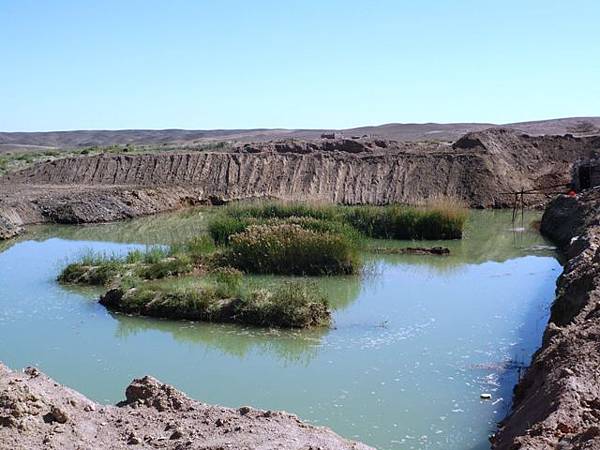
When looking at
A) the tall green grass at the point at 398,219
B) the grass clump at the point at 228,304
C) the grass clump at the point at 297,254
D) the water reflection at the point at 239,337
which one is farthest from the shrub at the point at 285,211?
the water reflection at the point at 239,337

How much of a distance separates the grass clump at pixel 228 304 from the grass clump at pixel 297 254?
2.54 meters

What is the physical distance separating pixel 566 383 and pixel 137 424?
3.73 meters

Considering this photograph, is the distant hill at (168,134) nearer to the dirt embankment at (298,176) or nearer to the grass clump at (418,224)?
the dirt embankment at (298,176)

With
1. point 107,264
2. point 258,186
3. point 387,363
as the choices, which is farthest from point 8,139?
point 387,363

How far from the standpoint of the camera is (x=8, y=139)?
128 m

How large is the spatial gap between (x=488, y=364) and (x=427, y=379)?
1.09 meters

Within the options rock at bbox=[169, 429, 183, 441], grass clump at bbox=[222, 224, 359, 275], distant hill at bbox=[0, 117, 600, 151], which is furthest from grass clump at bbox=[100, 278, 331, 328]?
distant hill at bbox=[0, 117, 600, 151]

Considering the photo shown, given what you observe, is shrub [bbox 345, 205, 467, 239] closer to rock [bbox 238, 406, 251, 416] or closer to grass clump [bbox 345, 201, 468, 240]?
grass clump [bbox 345, 201, 468, 240]

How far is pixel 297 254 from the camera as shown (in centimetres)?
1697

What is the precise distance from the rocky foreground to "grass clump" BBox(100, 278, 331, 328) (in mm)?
A: 4937

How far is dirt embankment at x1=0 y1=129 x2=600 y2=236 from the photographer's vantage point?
3234 centimetres

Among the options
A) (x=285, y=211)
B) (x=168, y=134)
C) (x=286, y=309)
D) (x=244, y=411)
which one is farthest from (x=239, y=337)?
(x=168, y=134)

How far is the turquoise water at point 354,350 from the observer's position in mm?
8891

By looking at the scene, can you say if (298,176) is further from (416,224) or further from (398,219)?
(416,224)
